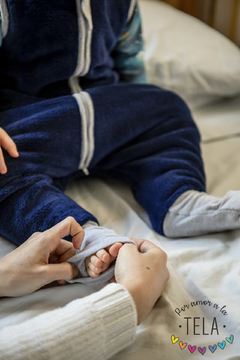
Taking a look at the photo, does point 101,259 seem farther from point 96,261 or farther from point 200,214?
point 200,214

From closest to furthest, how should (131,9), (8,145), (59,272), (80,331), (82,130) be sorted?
1. (80,331)
2. (59,272)
3. (8,145)
4. (82,130)
5. (131,9)

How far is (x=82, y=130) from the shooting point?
78cm

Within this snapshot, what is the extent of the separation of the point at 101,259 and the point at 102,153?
0.33 meters

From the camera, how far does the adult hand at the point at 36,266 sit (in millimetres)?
530

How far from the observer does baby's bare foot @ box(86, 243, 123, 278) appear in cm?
55

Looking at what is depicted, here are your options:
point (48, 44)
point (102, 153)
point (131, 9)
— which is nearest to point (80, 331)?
point (102, 153)

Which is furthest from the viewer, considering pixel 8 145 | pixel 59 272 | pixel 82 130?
pixel 82 130

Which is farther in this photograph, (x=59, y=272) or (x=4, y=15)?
(x=4, y=15)

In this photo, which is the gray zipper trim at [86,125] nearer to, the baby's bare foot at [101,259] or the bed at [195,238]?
the bed at [195,238]

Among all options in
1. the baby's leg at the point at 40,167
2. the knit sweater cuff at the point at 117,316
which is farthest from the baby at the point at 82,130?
the knit sweater cuff at the point at 117,316

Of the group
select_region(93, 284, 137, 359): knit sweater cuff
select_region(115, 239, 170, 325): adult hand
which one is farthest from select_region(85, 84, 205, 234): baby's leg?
select_region(93, 284, 137, 359): knit sweater cuff

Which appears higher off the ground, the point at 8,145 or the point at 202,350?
the point at 8,145

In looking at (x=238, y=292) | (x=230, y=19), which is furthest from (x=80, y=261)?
(x=230, y=19)

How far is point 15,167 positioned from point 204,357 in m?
0.48
